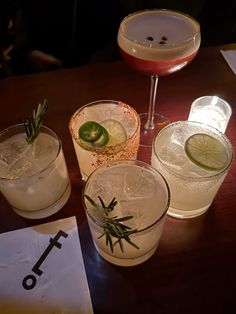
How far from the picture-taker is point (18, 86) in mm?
1175

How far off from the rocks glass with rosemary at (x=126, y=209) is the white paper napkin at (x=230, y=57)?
76cm

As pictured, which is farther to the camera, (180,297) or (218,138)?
(218,138)

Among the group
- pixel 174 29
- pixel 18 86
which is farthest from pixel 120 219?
pixel 18 86

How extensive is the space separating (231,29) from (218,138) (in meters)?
1.68

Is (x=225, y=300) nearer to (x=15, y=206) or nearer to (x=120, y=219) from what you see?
(x=120, y=219)

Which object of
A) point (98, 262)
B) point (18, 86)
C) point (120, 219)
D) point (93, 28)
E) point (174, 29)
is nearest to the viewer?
point (120, 219)

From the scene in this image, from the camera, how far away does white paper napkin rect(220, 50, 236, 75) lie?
1.24 meters

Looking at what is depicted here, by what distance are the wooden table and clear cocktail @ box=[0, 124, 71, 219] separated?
0.04 m

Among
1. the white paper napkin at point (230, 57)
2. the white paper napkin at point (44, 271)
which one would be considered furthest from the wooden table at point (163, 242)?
the white paper napkin at point (230, 57)

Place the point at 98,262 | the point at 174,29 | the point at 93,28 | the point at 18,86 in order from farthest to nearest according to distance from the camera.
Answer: the point at 93,28
the point at 18,86
the point at 174,29
the point at 98,262

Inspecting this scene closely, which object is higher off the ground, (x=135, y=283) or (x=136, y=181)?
(x=136, y=181)

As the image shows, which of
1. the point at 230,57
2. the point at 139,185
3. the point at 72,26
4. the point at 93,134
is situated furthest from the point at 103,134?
the point at 72,26

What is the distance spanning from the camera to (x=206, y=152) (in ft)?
2.37

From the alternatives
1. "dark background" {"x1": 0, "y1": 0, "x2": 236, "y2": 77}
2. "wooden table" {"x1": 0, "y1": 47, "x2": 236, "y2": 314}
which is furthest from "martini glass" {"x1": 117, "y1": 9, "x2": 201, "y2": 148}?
"dark background" {"x1": 0, "y1": 0, "x2": 236, "y2": 77}
